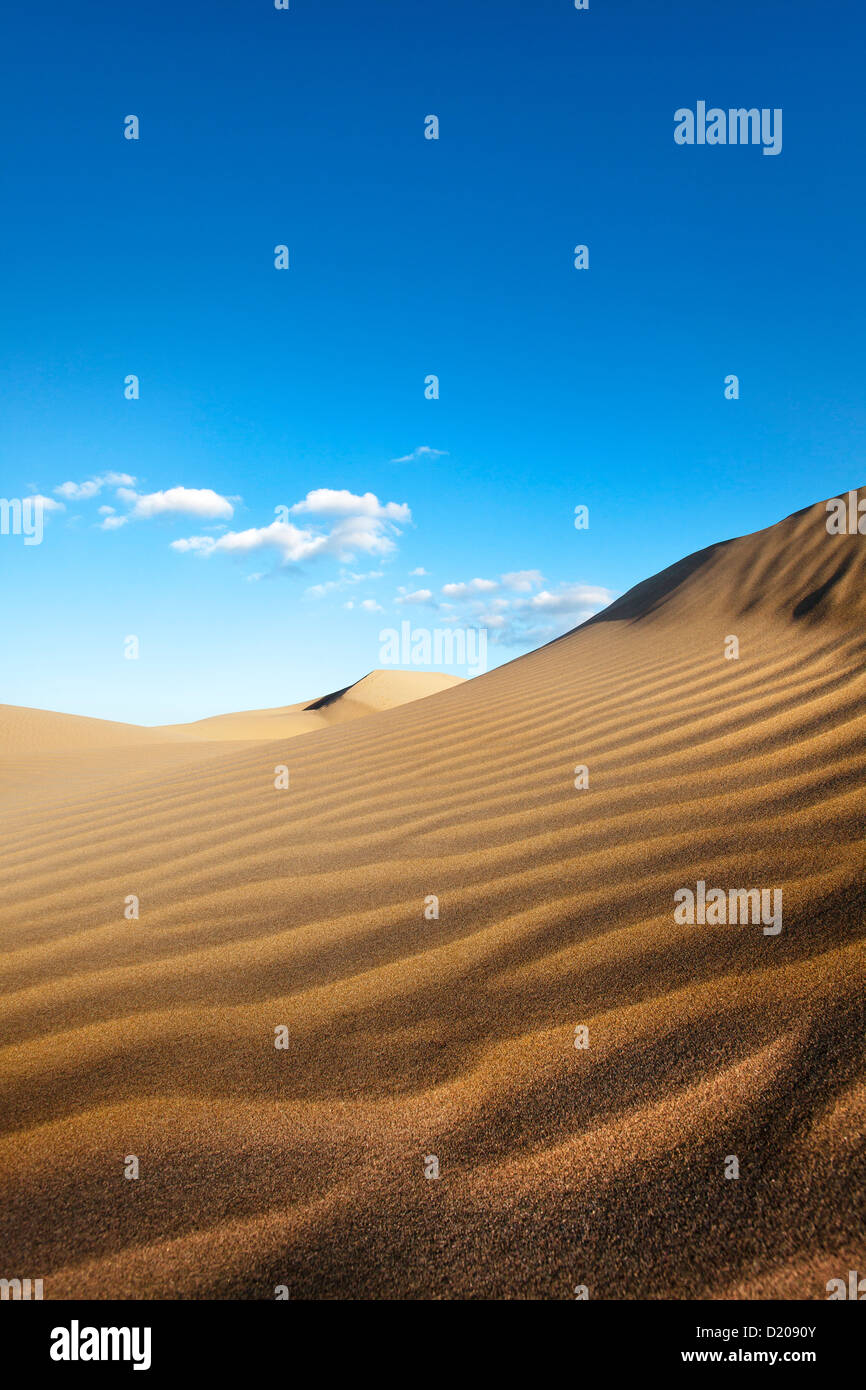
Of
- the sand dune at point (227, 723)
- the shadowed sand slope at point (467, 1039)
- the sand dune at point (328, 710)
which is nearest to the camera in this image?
the shadowed sand slope at point (467, 1039)

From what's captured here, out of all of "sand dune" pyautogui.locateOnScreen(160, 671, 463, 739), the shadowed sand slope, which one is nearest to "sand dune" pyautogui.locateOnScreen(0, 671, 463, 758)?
"sand dune" pyautogui.locateOnScreen(160, 671, 463, 739)

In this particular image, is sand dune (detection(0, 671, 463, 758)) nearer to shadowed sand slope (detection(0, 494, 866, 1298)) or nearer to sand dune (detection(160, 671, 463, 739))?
sand dune (detection(160, 671, 463, 739))

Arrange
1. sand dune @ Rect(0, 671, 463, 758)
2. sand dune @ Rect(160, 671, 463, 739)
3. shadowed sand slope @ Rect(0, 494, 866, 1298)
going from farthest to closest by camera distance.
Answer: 1. sand dune @ Rect(160, 671, 463, 739)
2. sand dune @ Rect(0, 671, 463, 758)
3. shadowed sand slope @ Rect(0, 494, 866, 1298)

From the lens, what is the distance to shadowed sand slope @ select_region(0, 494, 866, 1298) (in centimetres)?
103

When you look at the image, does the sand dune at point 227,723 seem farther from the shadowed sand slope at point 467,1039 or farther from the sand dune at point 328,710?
the shadowed sand slope at point 467,1039

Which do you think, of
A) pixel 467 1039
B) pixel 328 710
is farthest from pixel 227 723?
pixel 467 1039

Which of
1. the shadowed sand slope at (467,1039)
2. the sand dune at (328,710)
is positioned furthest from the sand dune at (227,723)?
the shadowed sand slope at (467,1039)

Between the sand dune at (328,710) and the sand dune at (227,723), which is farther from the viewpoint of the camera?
the sand dune at (328,710)

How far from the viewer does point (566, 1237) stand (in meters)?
1.02

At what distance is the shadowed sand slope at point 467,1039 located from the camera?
40.7 inches

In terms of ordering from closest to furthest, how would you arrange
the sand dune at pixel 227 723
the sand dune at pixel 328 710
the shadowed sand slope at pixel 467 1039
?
the shadowed sand slope at pixel 467 1039, the sand dune at pixel 227 723, the sand dune at pixel 328 710

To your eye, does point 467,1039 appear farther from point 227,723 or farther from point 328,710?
point 328,710
